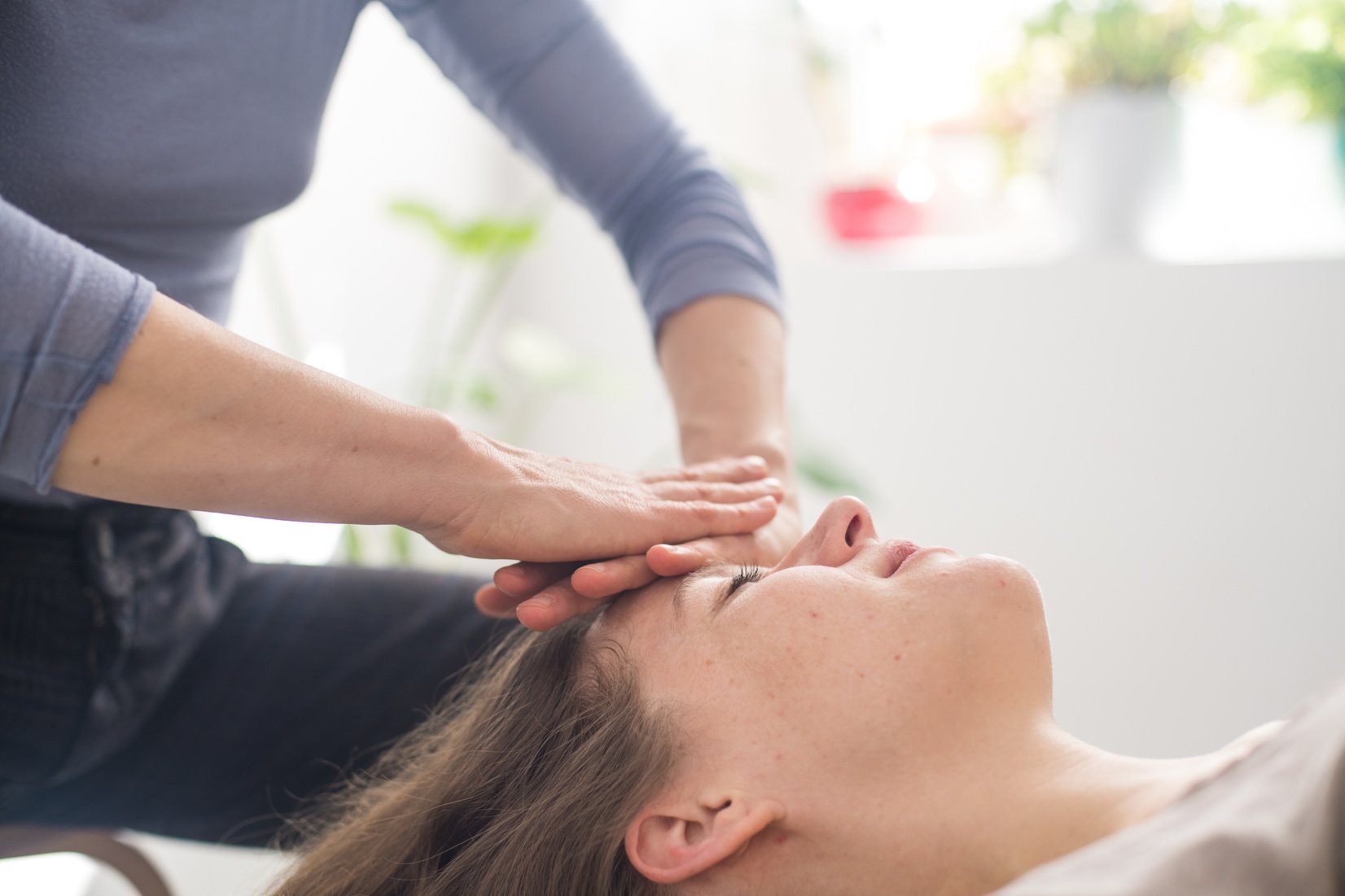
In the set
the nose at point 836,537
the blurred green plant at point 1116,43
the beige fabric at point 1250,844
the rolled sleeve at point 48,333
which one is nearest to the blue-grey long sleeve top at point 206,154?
the rolled sleeve at point 48,333

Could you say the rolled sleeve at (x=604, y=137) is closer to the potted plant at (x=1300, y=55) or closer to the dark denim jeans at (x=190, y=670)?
the dark denim jeans at (x=190, y=670)

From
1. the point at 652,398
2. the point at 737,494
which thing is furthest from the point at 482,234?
the point at 737,494

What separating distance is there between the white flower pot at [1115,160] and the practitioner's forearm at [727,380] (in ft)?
4.17

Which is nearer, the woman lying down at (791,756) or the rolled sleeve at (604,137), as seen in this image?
the woman lying down at (791,756)

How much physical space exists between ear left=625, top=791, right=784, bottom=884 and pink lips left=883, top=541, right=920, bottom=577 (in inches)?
8.6

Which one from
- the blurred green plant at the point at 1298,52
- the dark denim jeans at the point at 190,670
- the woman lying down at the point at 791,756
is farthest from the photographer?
the blurred green plant at the point at 1298,52

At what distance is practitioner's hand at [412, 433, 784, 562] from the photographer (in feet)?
2.72

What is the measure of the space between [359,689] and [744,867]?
513mm

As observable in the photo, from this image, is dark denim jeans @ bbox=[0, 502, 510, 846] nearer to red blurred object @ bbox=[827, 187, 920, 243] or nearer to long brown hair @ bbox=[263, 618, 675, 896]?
long brown hair @ bbox=[263, 618, 675, 896]

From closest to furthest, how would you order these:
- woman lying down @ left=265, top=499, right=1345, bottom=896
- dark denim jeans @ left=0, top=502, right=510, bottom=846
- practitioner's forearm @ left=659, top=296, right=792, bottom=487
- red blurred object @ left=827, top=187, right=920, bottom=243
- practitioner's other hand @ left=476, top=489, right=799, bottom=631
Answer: woman lying down @ left=265, top=499, right=1345, bottom=896
practitioner's other hand @ left=476, top=489, right=799, bottom=631
dark denim jeans @ left=0, top=502, right=510, bottom=846
practitioner's forearm @ left=659, top=296, right=792, bottom=487
red blurred object @ left=827, top=187, right=920, bottom=243

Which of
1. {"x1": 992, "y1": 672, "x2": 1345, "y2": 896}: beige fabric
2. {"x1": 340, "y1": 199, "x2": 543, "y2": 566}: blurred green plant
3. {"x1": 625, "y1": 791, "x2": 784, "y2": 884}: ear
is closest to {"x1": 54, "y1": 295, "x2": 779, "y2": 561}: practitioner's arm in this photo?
{"x1": 625, "y1": 791, "x2": 784, "y2": 884}: ear

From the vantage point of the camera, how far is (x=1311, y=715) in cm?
56

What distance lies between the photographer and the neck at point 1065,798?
68 centimetres

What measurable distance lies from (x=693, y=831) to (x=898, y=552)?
27cm
